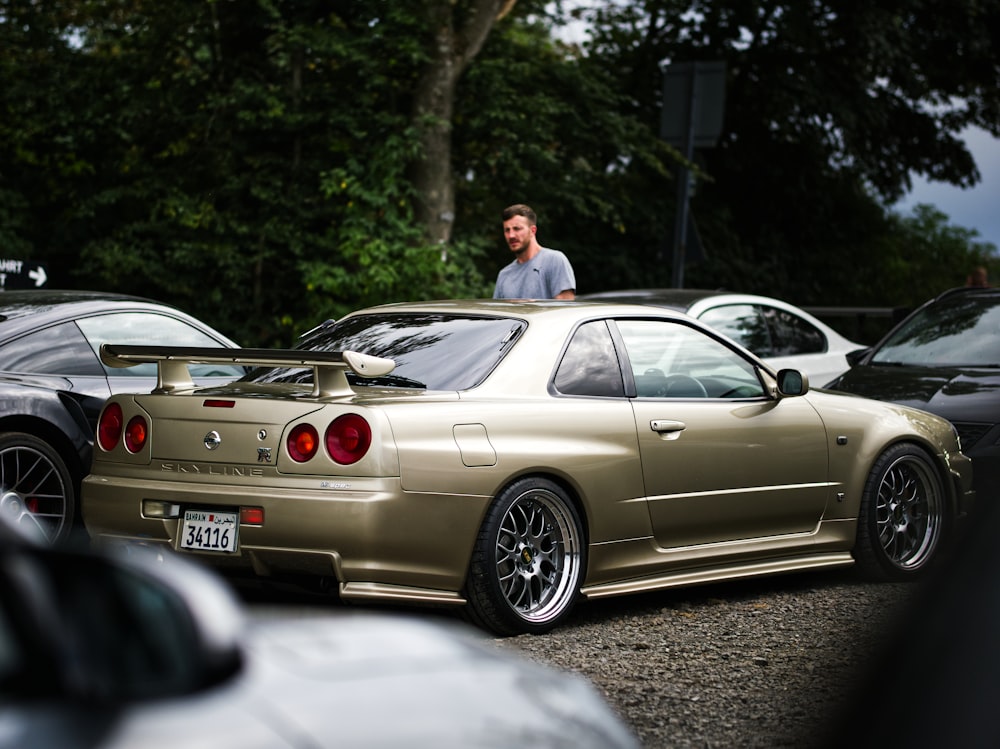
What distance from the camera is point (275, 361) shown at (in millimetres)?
5520

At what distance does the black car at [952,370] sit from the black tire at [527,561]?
3287mm

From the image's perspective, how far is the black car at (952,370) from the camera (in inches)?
334

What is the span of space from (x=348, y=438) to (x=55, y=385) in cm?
251

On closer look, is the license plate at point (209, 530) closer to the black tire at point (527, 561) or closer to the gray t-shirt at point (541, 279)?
the black tire at point (527, 561)

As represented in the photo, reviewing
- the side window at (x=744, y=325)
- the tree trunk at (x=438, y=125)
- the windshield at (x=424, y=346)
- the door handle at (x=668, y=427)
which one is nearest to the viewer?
the windshield at (x=424, y=346)

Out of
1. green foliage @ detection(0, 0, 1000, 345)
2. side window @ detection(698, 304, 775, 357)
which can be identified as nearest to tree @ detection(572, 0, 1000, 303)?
green foliage @ detection(0, 0, 1000, 345)

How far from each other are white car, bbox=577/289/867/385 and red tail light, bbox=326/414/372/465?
528 cm

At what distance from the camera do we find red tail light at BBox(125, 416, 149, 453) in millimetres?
5887

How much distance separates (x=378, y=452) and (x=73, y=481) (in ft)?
8.27

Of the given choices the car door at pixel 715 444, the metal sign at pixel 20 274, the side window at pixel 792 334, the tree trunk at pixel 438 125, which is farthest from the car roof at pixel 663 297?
the tree trunk at pixel 438 125

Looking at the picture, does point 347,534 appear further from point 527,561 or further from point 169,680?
point 169,680

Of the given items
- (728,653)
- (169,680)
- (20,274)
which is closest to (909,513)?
(728,653)

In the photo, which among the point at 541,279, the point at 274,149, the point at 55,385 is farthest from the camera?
the point at 274,149

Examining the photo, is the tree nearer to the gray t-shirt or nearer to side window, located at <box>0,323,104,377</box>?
the gray t-shirt
